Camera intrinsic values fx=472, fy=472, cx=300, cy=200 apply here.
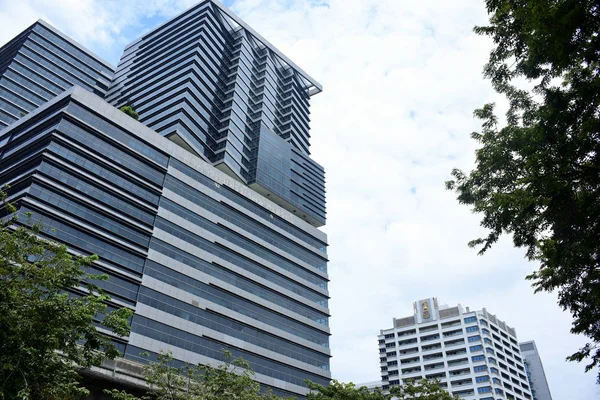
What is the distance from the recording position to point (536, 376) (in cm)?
14888

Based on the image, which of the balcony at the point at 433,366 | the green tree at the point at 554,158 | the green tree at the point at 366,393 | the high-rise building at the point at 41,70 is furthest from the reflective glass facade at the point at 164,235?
the balcony at the point at 433,366

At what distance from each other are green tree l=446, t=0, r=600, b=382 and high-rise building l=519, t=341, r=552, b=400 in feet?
509

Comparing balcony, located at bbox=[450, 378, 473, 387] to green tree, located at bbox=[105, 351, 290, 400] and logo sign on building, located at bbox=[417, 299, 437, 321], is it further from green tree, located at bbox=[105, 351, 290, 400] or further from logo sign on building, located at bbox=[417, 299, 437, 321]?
green tree, located at bbox=[105, 351, 290, 400]

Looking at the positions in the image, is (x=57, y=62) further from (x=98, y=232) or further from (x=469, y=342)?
(x=469, y=342)

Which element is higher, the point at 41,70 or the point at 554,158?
the point at 41,70

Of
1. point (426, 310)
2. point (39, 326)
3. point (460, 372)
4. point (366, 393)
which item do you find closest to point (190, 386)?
point (39, 326)

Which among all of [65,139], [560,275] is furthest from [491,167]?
[65,139]

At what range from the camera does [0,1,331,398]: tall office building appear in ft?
149

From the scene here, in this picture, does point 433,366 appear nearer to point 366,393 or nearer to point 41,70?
point 366,393

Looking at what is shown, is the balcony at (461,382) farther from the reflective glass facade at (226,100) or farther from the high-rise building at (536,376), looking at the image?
the high-rise building at (536,376)

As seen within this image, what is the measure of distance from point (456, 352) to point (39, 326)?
330ft

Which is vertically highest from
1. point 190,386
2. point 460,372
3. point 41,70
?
point 41,70

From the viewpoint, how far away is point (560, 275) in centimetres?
1348

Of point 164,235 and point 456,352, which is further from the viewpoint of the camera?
point 456,352
